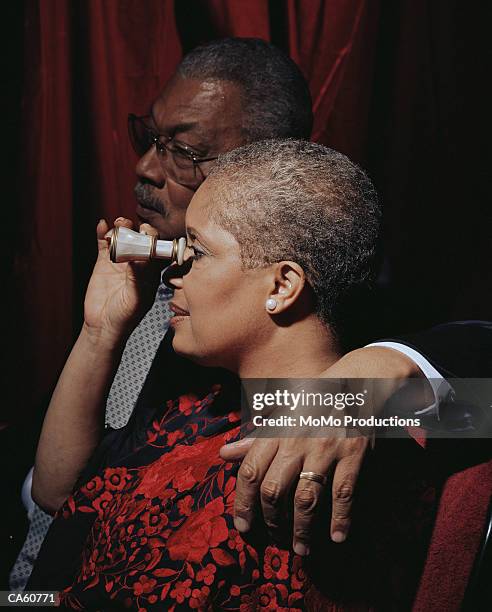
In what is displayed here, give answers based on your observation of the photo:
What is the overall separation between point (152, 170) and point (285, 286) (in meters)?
0.59

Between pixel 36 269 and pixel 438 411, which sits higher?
pixel 438 411

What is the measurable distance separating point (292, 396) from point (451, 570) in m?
0.26

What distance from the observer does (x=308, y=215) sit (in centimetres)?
85

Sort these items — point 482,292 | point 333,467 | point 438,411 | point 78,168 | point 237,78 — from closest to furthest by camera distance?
point 333,467
point 438,411
point 237,78
point 482,292
point 78,168

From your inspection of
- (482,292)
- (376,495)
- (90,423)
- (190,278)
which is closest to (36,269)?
(90,423)

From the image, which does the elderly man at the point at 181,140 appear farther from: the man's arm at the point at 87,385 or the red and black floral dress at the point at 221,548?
the red and black floral dress at the point at 221,548

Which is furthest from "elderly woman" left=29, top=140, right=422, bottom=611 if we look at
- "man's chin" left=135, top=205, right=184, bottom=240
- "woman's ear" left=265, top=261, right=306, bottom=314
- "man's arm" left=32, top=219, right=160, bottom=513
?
"man's chin" left=135, top=205, right=184, bottom=240

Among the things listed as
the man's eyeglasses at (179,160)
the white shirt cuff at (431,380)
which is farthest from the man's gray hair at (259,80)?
the white shirt cuff at (431,380)

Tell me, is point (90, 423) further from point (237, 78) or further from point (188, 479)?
point (237, 78)

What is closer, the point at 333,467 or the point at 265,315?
the point at 333,467

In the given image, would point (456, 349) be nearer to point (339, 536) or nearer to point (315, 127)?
point (339, 536)

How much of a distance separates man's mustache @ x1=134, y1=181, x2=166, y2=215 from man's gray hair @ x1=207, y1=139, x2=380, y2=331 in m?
0.46

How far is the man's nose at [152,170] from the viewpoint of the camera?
4.39ft

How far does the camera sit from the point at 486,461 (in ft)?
2.52
